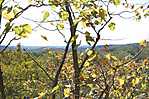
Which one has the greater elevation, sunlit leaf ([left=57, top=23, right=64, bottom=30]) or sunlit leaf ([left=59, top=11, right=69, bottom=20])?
sunlit leaf ([left=59, top=11, right=69, bottom=20])

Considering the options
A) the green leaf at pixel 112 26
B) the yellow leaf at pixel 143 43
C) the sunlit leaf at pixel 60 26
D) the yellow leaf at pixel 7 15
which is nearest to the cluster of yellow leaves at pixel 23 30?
the yellow leaf at pixel 7 15

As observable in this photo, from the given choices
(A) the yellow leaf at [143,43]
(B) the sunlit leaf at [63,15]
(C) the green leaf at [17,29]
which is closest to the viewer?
(C) the green leaf at [17,29]

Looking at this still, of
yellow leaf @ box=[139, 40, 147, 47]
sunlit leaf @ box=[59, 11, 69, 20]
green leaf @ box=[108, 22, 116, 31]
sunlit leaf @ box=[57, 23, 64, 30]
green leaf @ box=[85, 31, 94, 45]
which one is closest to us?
green leaf @ box=[85, 31, 94, 45]

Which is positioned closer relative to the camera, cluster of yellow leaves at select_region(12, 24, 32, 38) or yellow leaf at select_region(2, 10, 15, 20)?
cluster of yellow leaves at select_region(12, 24, 32, 38)

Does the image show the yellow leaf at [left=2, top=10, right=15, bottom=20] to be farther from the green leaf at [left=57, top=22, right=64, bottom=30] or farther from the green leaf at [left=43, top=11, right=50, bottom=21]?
the green leaf at [left=57, top=22, right=64, bottom=30]

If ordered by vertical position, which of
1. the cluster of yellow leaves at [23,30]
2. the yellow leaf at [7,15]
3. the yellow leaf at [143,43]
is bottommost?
the yellow leaf at [143,43]

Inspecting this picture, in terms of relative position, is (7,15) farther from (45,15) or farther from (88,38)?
(88,38)

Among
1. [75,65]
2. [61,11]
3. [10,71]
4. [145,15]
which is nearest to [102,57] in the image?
[75,65]

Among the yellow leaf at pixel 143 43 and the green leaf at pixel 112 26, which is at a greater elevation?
the green leaf at pixel 112 26

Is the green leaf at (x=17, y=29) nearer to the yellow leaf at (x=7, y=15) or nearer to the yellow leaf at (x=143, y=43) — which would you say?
the yellow leaf at (x=7, y=15)

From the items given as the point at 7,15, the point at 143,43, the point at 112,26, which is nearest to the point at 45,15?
the point at 7,15

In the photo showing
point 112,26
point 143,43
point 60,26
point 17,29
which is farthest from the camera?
point 143,43

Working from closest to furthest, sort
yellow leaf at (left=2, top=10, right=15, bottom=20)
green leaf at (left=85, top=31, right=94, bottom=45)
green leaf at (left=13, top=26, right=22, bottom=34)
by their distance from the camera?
1. green leaf at (left=13, top=26, right=22, bottom=34)
2. yellow leaf at (left=2, top=10, right=15, bottom=20)
3. green leaf at (left=85, top=31, right=94, bottom=45)

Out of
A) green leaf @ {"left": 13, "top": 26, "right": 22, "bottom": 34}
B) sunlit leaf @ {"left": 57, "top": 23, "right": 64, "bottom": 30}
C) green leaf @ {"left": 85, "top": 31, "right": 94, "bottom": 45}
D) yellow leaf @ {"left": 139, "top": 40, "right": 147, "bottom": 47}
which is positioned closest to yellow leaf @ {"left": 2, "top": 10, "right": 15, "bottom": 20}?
green leaf @ {"left": 13, "top": 26, "right": 22, "bottom": 34}
